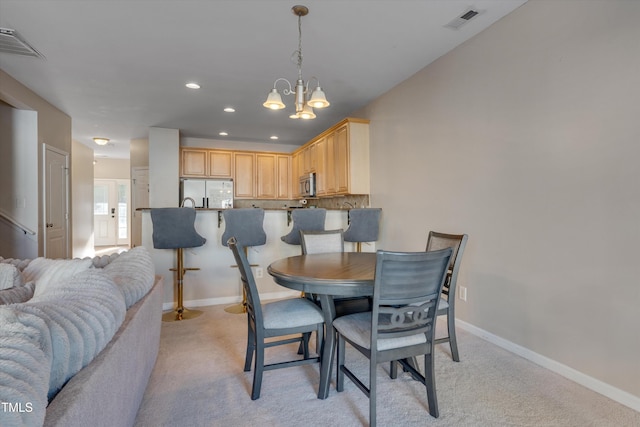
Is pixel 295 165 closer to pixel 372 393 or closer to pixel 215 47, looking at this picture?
pixel 215 47

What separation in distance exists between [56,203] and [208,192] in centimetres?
236

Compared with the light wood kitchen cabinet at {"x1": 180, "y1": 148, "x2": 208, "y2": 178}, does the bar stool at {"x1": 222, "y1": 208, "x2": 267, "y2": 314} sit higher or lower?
lower

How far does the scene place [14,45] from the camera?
112 inches

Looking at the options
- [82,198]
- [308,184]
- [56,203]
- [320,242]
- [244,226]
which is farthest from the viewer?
[82,198]

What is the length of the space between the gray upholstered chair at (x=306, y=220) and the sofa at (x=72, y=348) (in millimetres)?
1927

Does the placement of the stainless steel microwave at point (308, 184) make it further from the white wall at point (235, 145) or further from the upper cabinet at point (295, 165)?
the white wall at point (235, 145)

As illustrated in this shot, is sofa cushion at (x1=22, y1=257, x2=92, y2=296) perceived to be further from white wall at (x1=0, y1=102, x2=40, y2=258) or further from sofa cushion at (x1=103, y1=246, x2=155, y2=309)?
white wall at (x1=0, y1=102, x2=40, y2=258)

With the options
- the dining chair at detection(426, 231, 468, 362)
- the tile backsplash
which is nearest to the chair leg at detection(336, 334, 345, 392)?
the dining chair at detection(426, 231, 468, 362)

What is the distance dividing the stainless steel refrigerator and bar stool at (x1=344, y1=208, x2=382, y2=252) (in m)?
3.48

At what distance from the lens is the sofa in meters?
0.63

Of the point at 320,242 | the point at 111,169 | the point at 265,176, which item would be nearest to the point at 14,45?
the point at 320,242

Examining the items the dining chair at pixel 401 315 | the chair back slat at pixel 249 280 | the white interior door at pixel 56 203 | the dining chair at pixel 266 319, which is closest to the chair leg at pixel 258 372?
the dining chair at pixel 266 319

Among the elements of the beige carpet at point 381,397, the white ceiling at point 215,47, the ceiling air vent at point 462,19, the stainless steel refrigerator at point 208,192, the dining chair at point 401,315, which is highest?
the ceiling air vent at point 462,19

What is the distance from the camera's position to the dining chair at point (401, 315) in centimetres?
146
